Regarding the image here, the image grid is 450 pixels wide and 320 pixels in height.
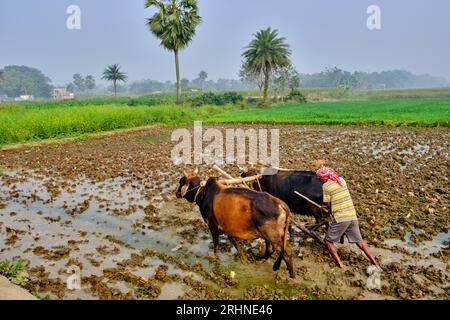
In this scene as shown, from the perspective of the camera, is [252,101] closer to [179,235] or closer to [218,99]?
[218,99]

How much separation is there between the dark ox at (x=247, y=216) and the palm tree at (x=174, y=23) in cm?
3745

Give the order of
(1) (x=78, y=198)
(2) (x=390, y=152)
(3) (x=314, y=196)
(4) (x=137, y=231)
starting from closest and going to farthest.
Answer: (3) (x=314, y=196), (4) (x=137, y=231), (1) (x=78, y=198), (2) (x=390, y=152)

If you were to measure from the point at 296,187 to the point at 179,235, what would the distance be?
2547 mm

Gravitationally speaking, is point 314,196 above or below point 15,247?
above

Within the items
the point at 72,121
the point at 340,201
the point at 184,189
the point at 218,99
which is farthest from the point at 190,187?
the point at 218,99

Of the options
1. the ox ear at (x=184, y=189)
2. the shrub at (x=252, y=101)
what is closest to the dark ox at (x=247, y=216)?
the ox ear at (x=184, y=189)

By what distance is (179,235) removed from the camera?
24.1 feet

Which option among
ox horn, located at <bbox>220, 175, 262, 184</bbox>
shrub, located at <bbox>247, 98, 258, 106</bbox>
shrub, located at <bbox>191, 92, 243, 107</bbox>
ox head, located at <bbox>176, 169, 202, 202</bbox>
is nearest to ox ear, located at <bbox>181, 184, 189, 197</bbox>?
ox head, located at <bbox>176, 169, 202, 202</bbox>

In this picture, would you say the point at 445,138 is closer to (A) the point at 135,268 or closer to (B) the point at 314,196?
(B) the point at 314,196

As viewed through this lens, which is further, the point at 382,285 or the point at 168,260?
the point at 168,260

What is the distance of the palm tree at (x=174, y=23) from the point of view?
40188mm
